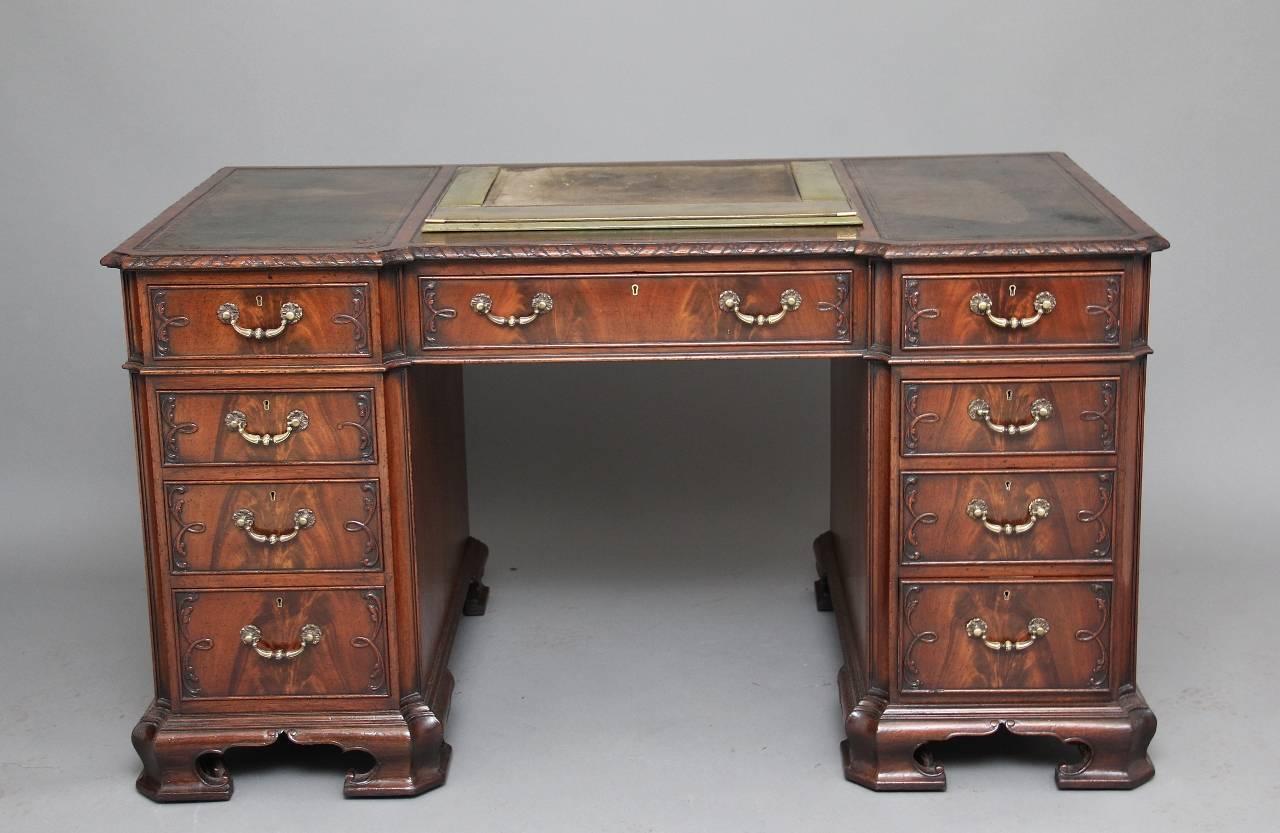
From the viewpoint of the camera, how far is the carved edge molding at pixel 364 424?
11.3 feet

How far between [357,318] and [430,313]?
127 mm

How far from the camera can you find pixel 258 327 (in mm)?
3404

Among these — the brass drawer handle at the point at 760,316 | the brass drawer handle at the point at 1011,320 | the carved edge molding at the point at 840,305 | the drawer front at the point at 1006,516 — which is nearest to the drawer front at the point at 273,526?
the brass drawer handle at the point at 760,316

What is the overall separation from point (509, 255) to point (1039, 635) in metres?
1.09

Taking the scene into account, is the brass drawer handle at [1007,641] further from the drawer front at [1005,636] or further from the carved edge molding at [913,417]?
the carved edge molding at [913,417]

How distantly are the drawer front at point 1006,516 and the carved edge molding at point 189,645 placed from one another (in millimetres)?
1193

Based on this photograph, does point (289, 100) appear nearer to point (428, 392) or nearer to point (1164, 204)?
point (428, 392)

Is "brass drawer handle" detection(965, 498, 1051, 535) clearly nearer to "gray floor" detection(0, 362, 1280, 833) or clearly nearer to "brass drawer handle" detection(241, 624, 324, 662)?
"gray floor" detection(0, 362, 1280, 833)

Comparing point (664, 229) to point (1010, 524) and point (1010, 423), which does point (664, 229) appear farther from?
point (1010, 524)

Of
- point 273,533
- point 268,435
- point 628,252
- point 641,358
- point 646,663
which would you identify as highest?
point 628,252

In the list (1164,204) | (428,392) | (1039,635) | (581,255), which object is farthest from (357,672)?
(1164,204)

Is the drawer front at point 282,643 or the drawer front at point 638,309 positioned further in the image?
the drawer front at point 282,643

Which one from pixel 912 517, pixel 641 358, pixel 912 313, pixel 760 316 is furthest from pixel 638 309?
pixel 912 517

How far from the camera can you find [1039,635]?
3.53 meters
